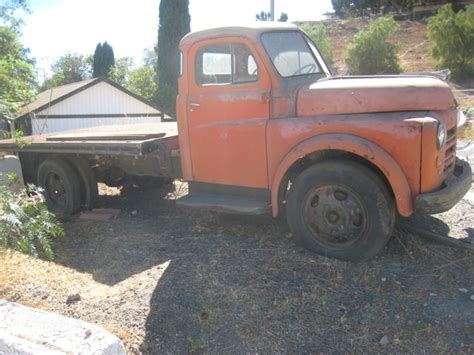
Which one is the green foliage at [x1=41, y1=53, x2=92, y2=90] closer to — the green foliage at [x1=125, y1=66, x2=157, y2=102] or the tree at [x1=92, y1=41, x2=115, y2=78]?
the tree at [x1=92, y1=41, x2=115, y2=78]

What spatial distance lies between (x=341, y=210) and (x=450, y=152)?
1.16 metres

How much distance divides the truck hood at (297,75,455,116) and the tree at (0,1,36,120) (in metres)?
2.48

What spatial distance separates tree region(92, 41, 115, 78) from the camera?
3072cm

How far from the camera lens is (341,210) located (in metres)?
4.40

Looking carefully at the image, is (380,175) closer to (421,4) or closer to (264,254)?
(264,254)

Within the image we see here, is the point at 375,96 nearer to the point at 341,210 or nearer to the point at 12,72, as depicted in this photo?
the point at 341,210

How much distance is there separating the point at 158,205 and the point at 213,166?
2.01 m

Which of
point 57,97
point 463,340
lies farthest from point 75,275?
point 57,97

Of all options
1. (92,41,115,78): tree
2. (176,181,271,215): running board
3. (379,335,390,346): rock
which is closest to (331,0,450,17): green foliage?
(92,41,115,78): tree

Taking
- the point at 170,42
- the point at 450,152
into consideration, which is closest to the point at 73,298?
the point at 450,152

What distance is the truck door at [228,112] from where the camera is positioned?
484 centimetres

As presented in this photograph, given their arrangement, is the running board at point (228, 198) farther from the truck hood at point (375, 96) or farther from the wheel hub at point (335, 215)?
the truck hood at point (375, 96)

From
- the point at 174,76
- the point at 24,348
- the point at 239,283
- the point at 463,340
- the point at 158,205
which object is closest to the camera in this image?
the point at 24,348

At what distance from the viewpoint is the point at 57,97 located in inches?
634
